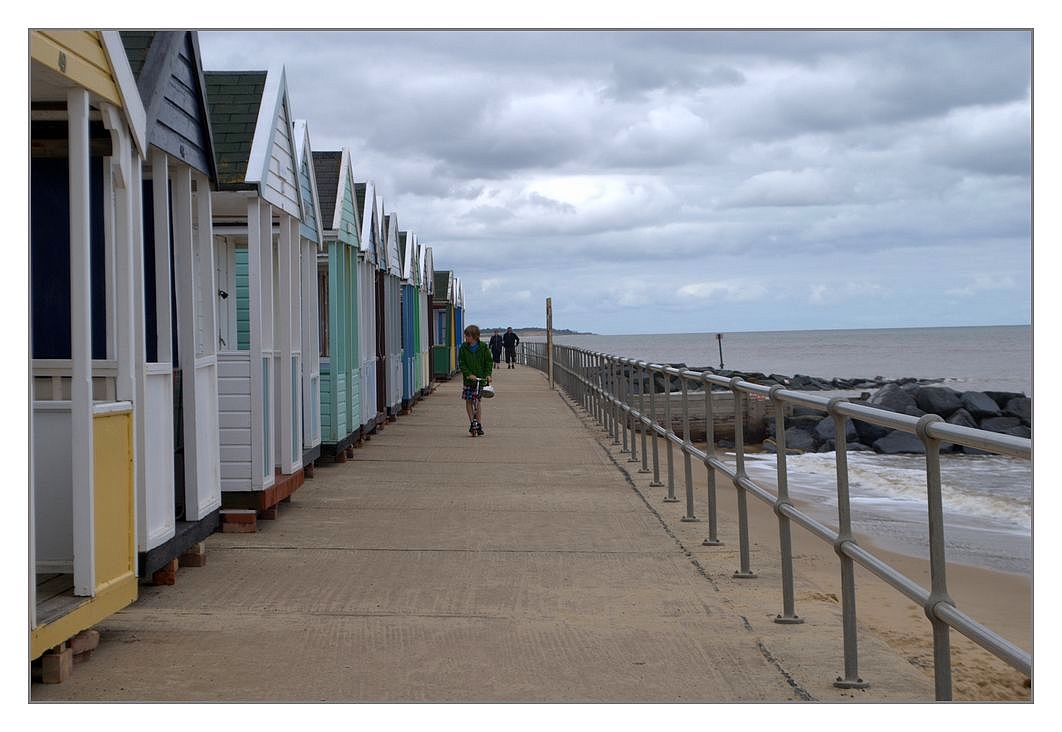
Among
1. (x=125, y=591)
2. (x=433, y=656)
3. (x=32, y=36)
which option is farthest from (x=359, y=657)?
(x=32, y=36)

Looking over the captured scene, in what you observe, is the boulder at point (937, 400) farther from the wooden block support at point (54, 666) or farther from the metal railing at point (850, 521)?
the wooden block support at point (54, 666)

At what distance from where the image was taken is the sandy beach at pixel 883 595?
607 centimetres

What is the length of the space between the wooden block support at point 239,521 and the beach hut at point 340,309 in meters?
4.00

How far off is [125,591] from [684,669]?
2.63m

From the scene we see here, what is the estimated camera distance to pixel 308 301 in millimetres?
11312

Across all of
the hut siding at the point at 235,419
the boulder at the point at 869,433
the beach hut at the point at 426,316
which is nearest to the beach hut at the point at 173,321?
the hut siding at the point at 235,419

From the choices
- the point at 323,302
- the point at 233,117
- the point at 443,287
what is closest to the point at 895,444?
the point at 323,302

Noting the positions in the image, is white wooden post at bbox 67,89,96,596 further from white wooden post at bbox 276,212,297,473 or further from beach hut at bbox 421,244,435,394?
beach hut at bbox 421,244,435,394

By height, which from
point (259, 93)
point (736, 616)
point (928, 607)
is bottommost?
point (736, 616)

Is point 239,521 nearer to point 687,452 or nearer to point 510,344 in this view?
point 687,452

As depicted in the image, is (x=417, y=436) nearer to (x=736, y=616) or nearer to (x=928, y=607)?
(x=736, y=616)

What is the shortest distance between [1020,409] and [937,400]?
2.15 metres

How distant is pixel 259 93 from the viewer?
942 cm

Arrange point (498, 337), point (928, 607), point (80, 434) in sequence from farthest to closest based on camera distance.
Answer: point (498, 337) < point (80, 434) < point (928, 607)
